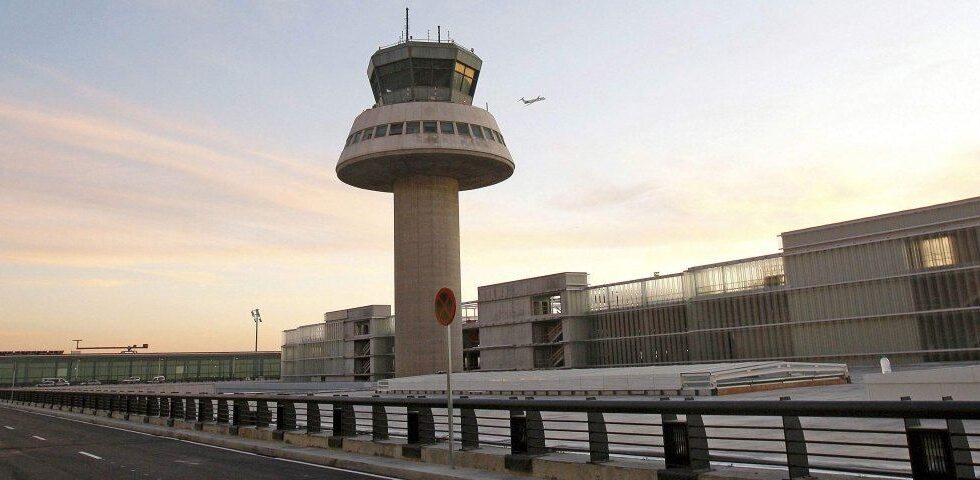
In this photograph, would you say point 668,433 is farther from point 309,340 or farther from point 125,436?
point 309,340

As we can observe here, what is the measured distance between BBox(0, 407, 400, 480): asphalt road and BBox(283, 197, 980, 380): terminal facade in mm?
49165

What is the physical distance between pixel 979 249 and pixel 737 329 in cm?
1928

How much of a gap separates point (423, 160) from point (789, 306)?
1284 inches

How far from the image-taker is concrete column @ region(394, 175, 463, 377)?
2559 inches

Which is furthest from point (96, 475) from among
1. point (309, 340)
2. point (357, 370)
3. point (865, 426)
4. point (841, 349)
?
point (309, 340)

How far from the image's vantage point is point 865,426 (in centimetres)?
2019

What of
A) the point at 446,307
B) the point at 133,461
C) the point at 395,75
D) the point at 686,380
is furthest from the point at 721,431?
the point at 395,75

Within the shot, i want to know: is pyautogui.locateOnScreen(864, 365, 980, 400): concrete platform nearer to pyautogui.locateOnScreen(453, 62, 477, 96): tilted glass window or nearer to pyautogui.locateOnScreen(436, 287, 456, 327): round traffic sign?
pyautogui.locateOnScreen(436, 287, 456, 327): round traffic sign

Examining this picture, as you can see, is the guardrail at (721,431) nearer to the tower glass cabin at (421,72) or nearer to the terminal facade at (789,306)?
the terminal facade at (789,306)

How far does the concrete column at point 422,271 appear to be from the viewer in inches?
2559

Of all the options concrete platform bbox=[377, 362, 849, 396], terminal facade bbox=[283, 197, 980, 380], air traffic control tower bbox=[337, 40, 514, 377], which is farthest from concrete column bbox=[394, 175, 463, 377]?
terminal facade bbox=[283, 197, 980, 380]

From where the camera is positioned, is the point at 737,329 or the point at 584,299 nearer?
the point at 737,329

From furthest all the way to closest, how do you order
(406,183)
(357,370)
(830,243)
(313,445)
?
(357,370) < (406,183) < (830,243) < (313,445)

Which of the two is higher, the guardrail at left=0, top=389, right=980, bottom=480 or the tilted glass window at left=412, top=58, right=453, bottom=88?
the tilted glass window at left=412, top=58, right=453, bottom=88
